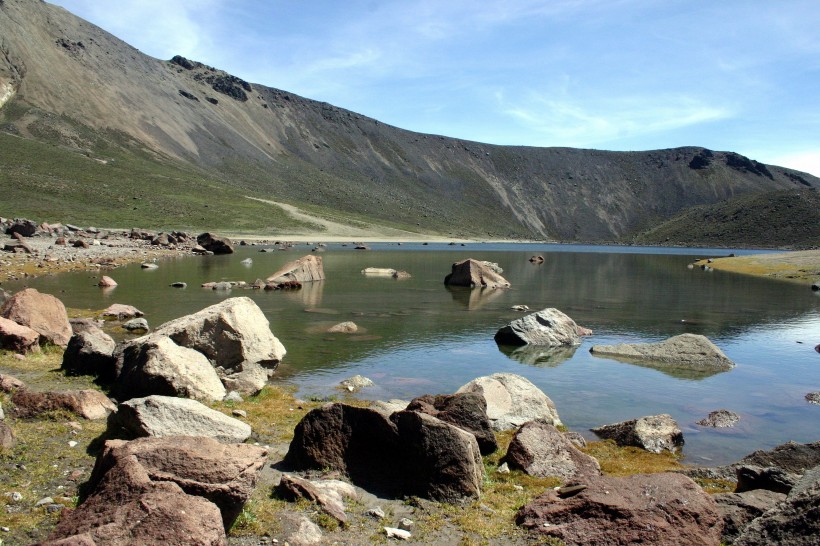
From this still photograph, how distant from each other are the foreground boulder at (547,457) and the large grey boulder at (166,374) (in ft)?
29.1

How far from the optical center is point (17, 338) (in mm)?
21625

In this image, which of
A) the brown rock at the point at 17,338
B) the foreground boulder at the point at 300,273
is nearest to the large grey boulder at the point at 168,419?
the brown rock at the point at 17,338

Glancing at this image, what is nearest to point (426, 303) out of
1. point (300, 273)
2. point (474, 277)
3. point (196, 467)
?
point (300, 273)

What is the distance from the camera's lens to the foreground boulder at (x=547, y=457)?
1393 cm

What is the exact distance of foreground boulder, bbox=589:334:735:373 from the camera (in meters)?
28.6

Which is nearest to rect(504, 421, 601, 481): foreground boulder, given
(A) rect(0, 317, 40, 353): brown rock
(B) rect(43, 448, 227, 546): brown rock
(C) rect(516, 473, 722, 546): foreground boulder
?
(C) rect(516, 473, 722, 546): foreground boulder

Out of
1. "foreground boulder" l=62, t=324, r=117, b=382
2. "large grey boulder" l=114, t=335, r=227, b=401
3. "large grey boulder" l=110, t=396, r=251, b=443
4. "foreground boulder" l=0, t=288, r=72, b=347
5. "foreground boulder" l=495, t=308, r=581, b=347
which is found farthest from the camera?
"foreground boulder" l=495, t=308, r=581, b=347

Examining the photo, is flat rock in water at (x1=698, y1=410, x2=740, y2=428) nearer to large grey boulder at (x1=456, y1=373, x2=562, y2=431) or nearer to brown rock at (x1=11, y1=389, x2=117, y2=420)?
large grey boulder at (x1=456, y1=373, x2=562, y2=431)

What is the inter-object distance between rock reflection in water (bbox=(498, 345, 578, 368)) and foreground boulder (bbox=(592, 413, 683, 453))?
980cm

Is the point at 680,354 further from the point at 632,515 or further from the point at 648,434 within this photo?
the point at 632,515

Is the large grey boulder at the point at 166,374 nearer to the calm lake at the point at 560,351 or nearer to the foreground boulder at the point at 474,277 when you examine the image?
the calm lake at the point at 560,351

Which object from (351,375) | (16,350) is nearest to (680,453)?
(351,375)

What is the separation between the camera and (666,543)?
31.9 ft

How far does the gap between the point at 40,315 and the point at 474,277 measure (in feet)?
→ 149
